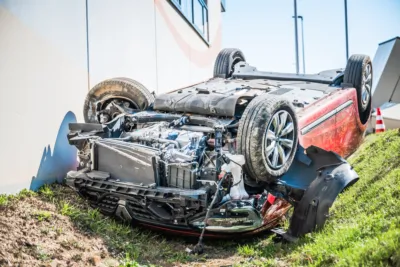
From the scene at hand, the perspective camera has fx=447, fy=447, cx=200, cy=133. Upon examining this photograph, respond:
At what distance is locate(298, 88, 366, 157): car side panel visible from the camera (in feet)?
17.2

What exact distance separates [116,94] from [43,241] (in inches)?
91.1

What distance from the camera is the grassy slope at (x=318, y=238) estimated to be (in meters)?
3.03

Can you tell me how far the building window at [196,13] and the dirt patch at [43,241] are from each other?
6.85 metres

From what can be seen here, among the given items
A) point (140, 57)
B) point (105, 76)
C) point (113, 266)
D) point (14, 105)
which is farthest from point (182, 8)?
point (113, 266)

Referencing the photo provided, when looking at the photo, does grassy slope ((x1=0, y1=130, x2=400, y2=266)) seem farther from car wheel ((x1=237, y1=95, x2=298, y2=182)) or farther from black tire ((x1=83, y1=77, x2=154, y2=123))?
black tire ((x1=83, y1=77, x2=154, y2=123))

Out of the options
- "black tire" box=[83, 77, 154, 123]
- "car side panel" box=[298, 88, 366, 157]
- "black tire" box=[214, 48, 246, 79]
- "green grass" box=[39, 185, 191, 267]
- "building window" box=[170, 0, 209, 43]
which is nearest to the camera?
"green grass" box=[39, 185, 191, 267]

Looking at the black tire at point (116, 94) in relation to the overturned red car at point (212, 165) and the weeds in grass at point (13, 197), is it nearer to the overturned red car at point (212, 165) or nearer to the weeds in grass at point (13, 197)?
the overturned red car at point (212, 165)

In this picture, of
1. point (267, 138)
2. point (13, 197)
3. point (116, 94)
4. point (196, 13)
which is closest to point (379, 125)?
point (267, 138)

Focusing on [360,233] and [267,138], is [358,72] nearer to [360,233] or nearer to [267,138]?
[267,138]

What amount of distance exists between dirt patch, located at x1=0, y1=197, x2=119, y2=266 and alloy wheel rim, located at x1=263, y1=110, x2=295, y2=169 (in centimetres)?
176

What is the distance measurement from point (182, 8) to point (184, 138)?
7234 millimetres

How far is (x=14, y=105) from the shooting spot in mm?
4633

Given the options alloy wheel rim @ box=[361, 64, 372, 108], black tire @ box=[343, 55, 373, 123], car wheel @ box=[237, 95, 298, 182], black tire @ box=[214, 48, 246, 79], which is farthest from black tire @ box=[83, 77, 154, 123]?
alloy wheel rim @ box=[361, 64, 372, 108]

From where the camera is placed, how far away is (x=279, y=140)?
448 cm
